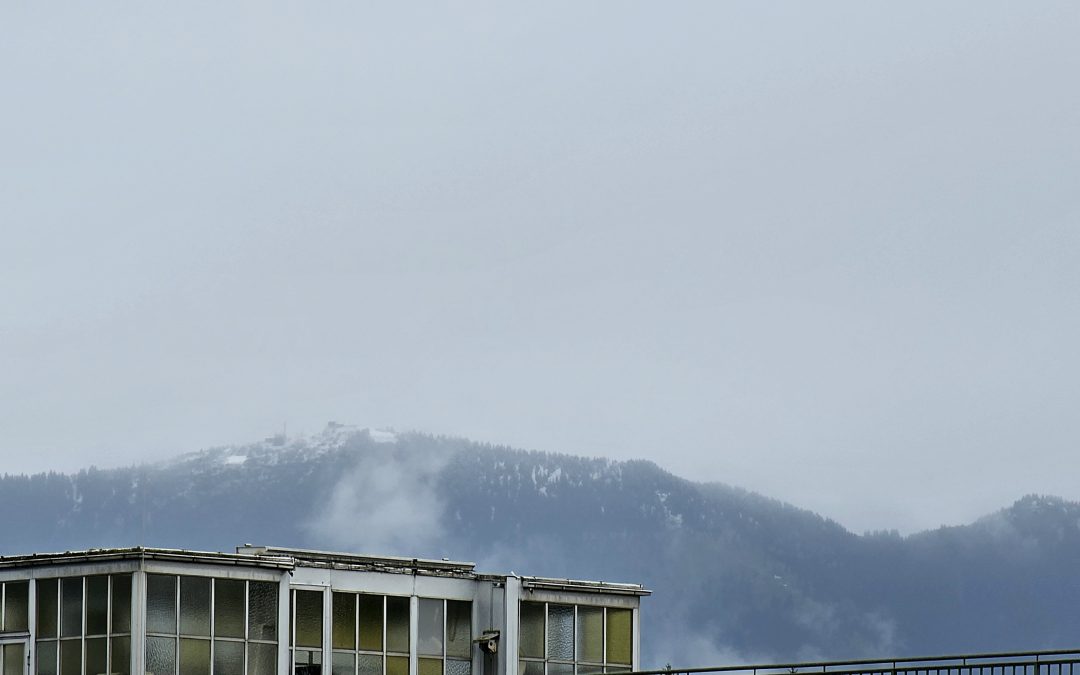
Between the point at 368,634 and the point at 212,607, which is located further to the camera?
the point at 368,634

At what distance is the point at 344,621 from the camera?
5891 centimetres

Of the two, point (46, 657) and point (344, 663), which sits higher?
point (46, 657)

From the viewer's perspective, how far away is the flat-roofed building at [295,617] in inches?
2092

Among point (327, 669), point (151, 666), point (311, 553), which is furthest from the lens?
point (311, 553)

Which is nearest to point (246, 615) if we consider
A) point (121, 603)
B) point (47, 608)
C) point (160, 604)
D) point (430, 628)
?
point (160, 604)

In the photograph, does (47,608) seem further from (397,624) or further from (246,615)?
(397,624)

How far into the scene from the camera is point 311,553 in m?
61.6

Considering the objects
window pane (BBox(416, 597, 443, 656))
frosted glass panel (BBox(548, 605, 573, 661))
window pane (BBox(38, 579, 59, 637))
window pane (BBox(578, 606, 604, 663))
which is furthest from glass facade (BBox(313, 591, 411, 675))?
window pane (BBox(38, 579, 59, 637))

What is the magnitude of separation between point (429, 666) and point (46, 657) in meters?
13.2

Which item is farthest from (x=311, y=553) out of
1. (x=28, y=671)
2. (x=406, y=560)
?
(x=28, y=671)

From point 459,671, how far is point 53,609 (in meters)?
14.4

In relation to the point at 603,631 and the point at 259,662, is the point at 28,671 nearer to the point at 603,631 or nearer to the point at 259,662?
the point at 259,662

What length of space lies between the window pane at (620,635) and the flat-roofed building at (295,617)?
0.05 m

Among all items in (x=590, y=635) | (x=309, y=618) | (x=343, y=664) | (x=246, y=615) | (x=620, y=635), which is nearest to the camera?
(x=246, y=615)
